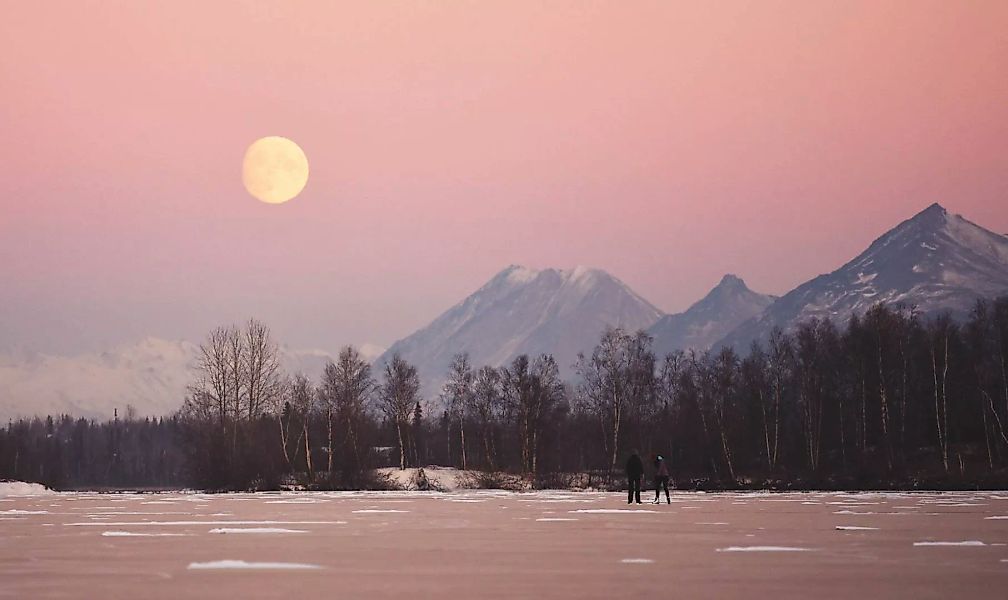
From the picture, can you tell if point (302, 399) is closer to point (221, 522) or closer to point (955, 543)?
point (221, 522)

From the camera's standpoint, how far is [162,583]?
13.2 m

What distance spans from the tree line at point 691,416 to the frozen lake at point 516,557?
4172cm

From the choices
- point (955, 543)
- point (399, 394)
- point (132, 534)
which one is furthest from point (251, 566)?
point (399, 394)

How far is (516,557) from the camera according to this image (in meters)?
16.5

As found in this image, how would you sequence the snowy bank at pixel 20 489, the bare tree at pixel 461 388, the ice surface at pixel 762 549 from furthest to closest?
the bare tree at pixel 461 388 < the snowy bank at pixel 20 489 < the ice surface at pixel 762 549

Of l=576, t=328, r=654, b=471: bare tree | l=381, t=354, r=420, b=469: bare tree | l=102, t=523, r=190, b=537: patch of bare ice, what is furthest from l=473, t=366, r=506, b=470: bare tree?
l=102, t=523, r=190, b=537: patch of bare ice

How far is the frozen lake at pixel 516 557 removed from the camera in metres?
12.4

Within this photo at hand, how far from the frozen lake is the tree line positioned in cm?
4172

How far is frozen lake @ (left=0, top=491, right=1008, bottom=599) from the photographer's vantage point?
488 inches

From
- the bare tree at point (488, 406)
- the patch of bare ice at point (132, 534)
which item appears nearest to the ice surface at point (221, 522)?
the patch of bare ice at point (132, 534)

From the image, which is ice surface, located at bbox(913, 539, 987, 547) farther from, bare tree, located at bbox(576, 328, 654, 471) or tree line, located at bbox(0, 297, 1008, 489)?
bare tree, located at bbox(576, 328, 654, 471)

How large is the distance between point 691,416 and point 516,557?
70548 mm

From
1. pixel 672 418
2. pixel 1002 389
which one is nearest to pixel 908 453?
pixel 1002 389

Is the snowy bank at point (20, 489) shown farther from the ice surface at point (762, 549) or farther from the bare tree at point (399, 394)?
the ice surface at point (762, 549)
